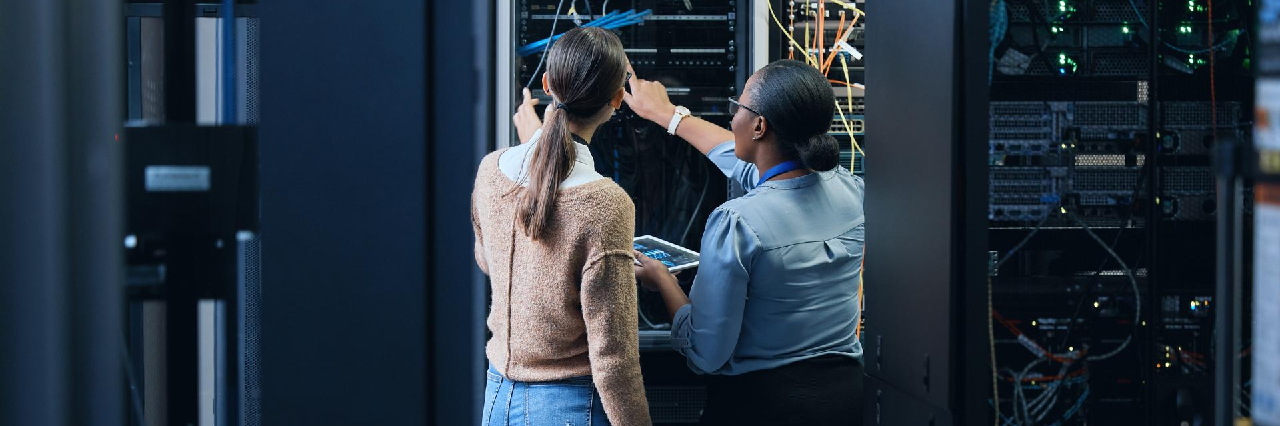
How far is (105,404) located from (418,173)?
1.36 ft

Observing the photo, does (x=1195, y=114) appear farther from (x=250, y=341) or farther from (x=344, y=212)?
(x=250, y=341)

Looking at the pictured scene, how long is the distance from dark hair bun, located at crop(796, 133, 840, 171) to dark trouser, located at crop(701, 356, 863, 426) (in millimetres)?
343

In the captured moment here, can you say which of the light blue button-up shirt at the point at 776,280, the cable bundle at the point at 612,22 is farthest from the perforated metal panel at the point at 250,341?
the cable bundle at the point at 612,22

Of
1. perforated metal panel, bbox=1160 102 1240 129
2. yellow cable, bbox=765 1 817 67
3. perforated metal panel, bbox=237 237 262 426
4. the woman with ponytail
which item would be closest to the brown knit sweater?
the woman with ponytail

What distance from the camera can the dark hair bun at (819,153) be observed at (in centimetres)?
156

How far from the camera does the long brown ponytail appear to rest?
1.29 metres

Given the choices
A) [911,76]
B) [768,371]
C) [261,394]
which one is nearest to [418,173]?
[261,394]

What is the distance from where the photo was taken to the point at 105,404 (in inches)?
36.5

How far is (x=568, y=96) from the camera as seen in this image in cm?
138

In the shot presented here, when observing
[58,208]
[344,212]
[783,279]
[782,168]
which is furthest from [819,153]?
[58,208]

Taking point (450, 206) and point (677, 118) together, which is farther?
point (677, 118)

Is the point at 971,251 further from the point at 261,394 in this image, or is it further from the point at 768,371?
the point at 261,394

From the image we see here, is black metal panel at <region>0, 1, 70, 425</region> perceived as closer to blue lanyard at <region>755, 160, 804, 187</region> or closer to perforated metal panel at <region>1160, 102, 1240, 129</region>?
blue lanyard at <region>755, 160, 804, 187</region>

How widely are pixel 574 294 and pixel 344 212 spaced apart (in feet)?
1.22
